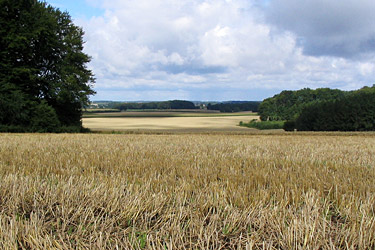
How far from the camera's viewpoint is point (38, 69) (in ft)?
110

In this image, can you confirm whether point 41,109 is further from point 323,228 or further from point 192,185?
point 323,228

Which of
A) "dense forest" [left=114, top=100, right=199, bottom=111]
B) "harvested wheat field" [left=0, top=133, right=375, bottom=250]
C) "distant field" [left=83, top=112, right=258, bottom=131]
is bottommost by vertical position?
"distant field" [left=83, top=112, right=258, bottom=131]

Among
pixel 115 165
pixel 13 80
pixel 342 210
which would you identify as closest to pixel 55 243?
pixel 342 210

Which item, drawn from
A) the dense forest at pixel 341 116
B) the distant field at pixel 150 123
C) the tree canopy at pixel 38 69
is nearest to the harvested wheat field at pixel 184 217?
the tree canopy at pixel 38 69

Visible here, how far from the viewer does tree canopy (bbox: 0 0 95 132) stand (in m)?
31.2

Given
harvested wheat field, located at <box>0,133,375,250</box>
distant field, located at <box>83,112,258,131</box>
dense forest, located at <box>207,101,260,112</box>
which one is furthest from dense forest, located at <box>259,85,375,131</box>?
harvested wheat field, located at <box>0,133,375,250</box>

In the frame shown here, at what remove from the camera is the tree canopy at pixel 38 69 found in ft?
102

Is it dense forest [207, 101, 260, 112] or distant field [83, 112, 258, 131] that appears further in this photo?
dense forest [207, 101, 260, 112]

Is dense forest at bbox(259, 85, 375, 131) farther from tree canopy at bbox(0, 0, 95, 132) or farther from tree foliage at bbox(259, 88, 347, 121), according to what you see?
tree canopy at bbox(0, 0, 95, 132)

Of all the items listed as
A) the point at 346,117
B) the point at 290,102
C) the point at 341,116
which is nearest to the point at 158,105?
the point at 290,102

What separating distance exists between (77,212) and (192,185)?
1823 mm

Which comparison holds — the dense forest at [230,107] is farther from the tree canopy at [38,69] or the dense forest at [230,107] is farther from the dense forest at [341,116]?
the tree canopy at [38,69]

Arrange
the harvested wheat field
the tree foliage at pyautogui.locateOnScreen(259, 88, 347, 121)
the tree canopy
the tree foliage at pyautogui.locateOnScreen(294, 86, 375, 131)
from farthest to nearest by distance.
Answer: the tree foliage at pyautogui.locateOnScreen(259, 88, 347, 121) < the tree foliage at pyautogui.locateOnScreen(294, 86, 375, 131) < the tree canopy < the harvested wheat field

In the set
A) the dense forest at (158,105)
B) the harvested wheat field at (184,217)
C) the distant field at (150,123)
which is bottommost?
the distant field at (150,123)
